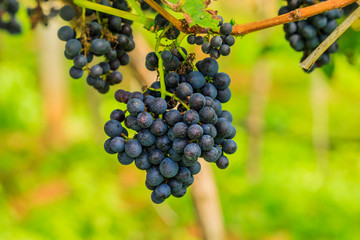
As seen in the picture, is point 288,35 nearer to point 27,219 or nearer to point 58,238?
point 58,238

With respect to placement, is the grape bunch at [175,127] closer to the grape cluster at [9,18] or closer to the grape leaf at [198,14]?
the grape leaf at [198,14]

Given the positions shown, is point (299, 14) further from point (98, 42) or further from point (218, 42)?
point (98, 42)

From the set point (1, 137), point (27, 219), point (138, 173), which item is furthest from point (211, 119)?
point (1, 137)

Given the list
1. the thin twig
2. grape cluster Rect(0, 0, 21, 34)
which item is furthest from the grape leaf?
grape cluster Rect(0, 0, 21, 34)

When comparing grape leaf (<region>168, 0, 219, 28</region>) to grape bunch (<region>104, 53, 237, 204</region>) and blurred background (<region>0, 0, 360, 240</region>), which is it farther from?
blurred background (<region>0, 0, 360, 240</region>)

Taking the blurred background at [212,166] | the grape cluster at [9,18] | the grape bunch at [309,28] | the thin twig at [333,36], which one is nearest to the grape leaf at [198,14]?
the thin twig at [333,36]
